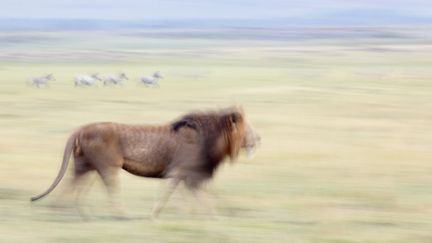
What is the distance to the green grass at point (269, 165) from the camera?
27.1 ft

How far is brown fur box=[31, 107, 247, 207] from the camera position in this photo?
8.80 m

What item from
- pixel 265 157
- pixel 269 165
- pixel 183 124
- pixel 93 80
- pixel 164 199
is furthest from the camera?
→ pixel 93 80

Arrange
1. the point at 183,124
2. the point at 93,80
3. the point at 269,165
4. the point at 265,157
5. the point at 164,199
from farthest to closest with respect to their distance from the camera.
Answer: the point at 93,80 → the point at 265,157 → the point at 269,165 → the point at 183,124 → the point at 164,199

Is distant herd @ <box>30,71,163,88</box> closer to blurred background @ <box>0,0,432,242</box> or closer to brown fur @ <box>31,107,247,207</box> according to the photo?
blurred background @ <box>0,0,432,242</box>

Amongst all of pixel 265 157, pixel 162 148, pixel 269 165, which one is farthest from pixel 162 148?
pixel 265 157

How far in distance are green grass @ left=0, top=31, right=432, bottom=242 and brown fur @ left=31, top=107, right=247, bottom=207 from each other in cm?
38

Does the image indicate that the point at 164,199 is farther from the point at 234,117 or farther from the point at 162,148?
the point at 234,117

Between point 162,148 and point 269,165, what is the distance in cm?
424

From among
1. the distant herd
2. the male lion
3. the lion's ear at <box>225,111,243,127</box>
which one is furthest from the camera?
the distant herd

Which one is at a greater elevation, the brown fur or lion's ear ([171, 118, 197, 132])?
lion's ear ([171, 118, 197, 132])

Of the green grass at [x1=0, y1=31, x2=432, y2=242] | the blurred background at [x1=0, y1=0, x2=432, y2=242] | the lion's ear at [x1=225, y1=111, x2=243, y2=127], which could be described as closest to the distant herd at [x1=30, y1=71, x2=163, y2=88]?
the blurred background at [x1=0, y1=0, x2=432, y2=242]

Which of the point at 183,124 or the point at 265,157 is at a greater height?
the point at 183,124

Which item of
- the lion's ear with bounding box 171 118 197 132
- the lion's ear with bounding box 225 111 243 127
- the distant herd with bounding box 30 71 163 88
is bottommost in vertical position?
the distant herd with bounding box 30 71 163 88

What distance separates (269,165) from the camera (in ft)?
42.8
